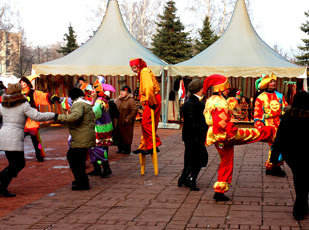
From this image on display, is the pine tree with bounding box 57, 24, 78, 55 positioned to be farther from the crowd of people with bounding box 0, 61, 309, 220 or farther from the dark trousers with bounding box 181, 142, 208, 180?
the dark trousers with bounding box 181, 142, 208, 180

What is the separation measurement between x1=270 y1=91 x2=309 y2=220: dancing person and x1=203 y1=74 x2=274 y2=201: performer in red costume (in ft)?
1.52

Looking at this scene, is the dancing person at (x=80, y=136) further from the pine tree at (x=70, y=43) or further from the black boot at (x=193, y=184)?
the pine tree at (x=70, y=43)

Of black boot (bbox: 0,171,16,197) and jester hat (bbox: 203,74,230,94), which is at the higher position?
jester hat (bbox: 203,74,230,94)

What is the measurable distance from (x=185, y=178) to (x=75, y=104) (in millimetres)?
2043

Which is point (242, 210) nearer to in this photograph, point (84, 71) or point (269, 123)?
point (269, 123)

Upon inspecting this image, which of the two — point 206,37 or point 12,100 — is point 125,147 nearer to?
point 12,100

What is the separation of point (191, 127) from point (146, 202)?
142 centimetres

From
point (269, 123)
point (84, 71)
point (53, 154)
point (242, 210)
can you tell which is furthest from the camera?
point (84, 71)

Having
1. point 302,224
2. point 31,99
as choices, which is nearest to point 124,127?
point 31,99

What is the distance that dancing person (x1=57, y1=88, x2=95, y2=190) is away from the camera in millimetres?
7129

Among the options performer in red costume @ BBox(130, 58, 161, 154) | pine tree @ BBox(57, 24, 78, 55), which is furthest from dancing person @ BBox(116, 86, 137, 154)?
pine tree @ BBox(57, 24, 78, 55)

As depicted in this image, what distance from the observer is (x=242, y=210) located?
5.91 m

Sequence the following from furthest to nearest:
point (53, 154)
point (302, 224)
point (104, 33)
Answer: point (104, 33)
point (53, 154)
point (302, 224)

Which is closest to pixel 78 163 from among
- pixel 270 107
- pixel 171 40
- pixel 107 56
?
pixel 270 107
